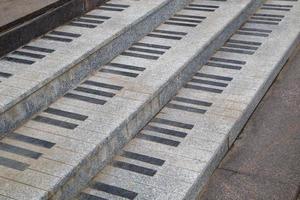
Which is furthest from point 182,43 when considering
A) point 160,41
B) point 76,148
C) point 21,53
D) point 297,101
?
point 76,148

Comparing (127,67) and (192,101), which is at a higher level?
(127,67)

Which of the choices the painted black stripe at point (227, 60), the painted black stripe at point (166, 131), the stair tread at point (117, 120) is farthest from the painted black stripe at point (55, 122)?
the painted black stripe at point (227, 60)

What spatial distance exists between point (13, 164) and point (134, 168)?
44.4 inches

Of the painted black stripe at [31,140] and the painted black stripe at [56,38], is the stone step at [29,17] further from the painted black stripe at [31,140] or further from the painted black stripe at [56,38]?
the painted black stripe at [31,140]

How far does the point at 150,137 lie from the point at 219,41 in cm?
243

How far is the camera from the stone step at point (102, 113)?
4.05 metres

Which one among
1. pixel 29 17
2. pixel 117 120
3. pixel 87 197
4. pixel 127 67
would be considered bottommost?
pixel 87 197

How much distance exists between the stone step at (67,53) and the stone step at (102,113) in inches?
4.7

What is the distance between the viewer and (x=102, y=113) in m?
4.89

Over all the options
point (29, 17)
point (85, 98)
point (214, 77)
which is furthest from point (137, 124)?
point (29, 17)

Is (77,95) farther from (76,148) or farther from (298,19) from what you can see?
(298,19)

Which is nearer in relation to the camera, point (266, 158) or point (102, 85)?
point (266, 158)

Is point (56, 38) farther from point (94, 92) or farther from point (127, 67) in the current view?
point (94, 92)

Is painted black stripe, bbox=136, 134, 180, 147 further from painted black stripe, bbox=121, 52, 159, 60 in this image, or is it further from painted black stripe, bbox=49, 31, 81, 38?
painted black stripe, bbox=49, 31, 81, 38
